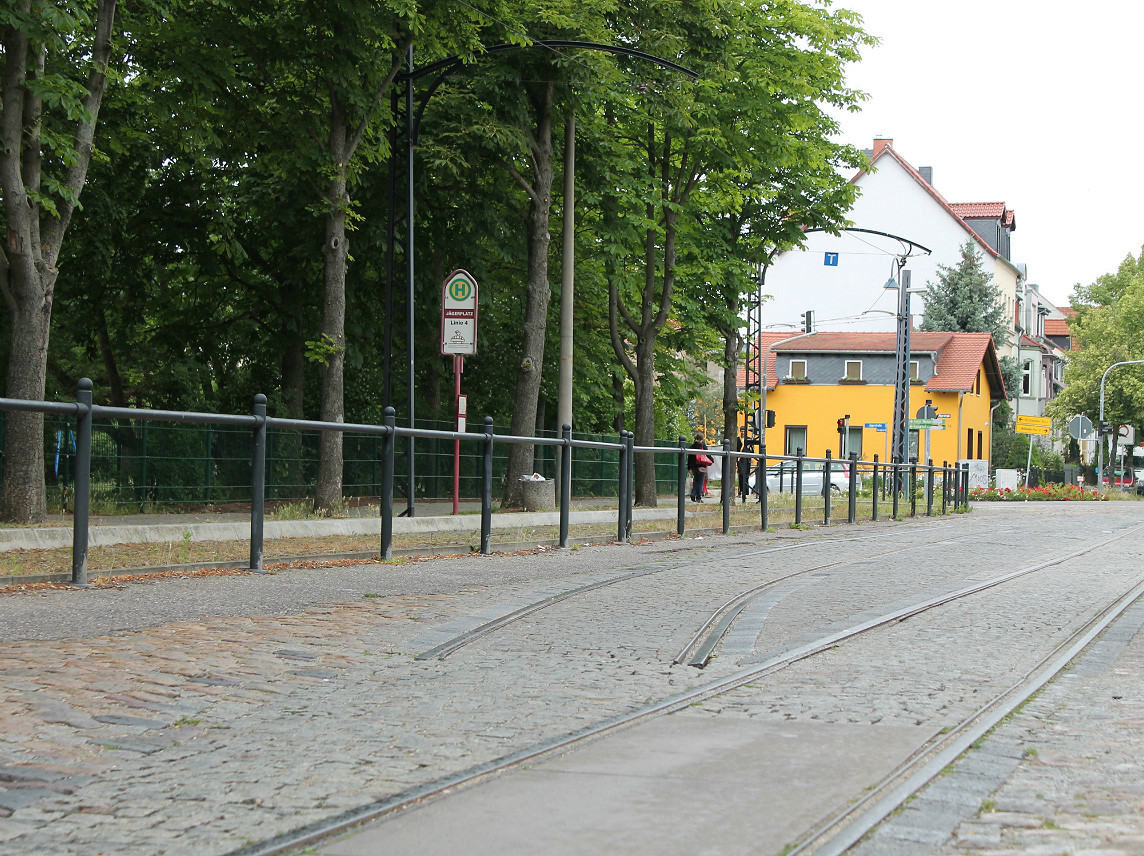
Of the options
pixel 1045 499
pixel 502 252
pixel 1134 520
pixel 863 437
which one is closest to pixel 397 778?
pixel 502 252

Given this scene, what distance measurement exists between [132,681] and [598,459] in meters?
11.1

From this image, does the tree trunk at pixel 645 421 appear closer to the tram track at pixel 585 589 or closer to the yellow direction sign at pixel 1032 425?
the tram track at pixel 585 589

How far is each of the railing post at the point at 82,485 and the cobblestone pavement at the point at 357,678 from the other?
376mm

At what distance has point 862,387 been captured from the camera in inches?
2598

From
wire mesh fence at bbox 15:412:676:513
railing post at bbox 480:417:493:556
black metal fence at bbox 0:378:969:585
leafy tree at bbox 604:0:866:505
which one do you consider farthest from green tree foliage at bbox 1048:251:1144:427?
railing post at bbox 480:417:493:556

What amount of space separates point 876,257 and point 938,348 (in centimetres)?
1120

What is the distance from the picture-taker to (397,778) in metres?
4.30

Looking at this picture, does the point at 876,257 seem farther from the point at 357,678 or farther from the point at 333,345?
the point at 357,678

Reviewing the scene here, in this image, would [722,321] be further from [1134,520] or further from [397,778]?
[397,778]

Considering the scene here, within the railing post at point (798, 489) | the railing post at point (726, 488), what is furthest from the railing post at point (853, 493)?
the railing post at point (726, 488)

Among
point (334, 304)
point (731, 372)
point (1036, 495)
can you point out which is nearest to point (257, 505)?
point (334, 304)

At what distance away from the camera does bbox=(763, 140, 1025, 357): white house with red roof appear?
74.1 m

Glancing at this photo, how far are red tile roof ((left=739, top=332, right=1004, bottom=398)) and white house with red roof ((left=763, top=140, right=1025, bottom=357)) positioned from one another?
15.9 feet

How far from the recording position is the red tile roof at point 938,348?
2511 inches
